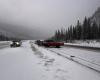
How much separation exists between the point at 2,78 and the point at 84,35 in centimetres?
7994

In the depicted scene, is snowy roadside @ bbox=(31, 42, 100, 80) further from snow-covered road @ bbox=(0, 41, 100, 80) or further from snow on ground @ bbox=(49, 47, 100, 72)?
snow on ground @ bbox=(49, 47, 100, 72)

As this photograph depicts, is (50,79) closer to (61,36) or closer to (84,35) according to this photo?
(84,35)

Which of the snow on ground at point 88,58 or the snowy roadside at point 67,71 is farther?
the snow on ground at point 88,58

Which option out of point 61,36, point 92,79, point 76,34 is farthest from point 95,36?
point 92,79

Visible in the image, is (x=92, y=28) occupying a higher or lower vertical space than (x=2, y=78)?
higher

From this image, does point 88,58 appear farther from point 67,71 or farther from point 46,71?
point 46,71

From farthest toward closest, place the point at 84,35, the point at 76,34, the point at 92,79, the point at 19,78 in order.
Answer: the point at 76,34 → the point at 84,35 → the point at 19,78 → the point at 92,79

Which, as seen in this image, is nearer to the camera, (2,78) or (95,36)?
(2,78)

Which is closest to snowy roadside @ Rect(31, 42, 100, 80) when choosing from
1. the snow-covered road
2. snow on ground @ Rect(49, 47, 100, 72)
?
the snow-covered road

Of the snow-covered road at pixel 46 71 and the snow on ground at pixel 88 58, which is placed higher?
the snow on ground at pixel 88 58

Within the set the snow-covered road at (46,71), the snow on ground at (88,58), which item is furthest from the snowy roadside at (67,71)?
the snow on ground at (88,58)

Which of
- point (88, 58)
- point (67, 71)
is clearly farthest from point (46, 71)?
point (88, 58)

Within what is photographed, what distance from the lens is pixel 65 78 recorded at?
4719mm

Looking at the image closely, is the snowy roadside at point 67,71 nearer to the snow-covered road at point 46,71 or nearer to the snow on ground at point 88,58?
the snow-covered road at point 46,71
